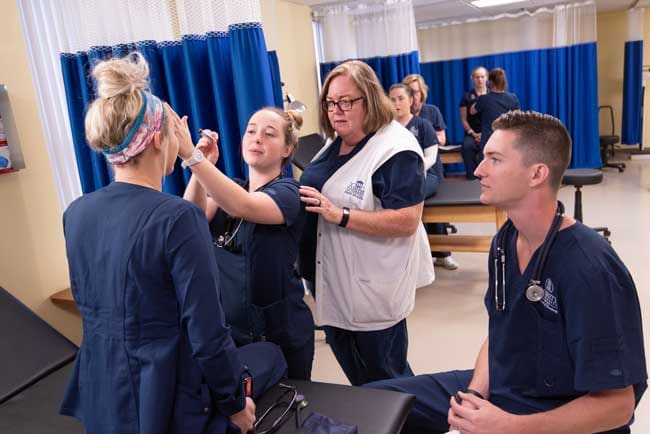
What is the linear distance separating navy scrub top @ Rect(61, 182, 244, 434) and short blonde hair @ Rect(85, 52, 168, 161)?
0.34ft

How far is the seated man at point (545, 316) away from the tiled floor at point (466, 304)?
108 centimetres

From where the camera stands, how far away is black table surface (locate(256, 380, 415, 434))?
1.29 m

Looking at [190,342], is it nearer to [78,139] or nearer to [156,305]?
[156,305]

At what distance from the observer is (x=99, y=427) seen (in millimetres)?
1106

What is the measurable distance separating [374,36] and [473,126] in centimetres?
210

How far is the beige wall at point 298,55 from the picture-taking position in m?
4.62

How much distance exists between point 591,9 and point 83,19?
653 centimetres

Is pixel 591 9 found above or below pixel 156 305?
above

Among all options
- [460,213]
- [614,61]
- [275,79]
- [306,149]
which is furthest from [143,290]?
[614,61]

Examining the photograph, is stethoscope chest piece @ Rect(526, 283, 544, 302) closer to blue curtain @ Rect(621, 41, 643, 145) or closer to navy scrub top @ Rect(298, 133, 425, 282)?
navy scrub top @ Rect(298, 133, 425, 282)

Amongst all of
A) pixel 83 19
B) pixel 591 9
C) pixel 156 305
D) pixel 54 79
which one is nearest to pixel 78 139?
pixel 54 79

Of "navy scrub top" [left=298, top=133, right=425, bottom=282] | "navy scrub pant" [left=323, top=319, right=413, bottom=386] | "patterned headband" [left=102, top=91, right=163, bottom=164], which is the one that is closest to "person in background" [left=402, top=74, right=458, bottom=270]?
"navy scrub pant" [left=323, top=319, right=413, bottom=386]

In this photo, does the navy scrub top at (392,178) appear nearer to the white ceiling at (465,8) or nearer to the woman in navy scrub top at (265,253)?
the woman in navy scrub top at (265,253)

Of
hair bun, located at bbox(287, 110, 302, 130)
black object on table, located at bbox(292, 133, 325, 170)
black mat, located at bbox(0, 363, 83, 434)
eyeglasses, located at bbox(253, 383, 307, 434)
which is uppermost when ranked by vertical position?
hair bun, located at bbox(287, 110, 302, 130)
